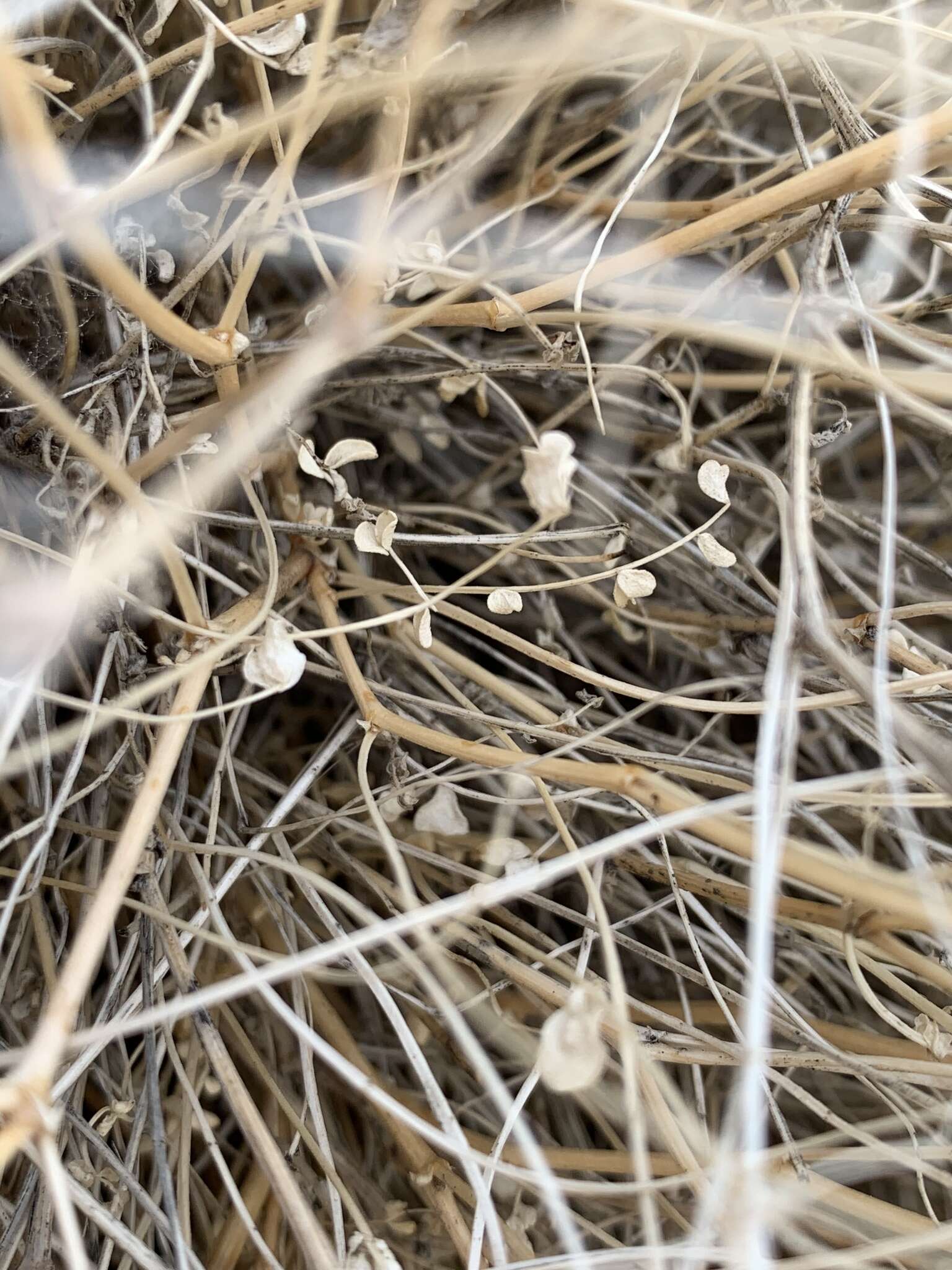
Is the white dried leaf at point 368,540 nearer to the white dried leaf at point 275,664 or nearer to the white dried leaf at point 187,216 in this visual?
the white dried leaf at point 275,664

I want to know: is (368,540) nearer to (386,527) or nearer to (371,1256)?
(386,527)

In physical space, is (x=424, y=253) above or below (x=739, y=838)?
above

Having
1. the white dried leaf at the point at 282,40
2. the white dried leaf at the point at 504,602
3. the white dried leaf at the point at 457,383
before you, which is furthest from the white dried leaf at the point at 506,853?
the white dried leaf at the point at 282,40

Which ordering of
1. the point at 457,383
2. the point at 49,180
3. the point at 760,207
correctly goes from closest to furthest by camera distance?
1. the point at 49,180
2. the point at 760,207
3. the point at 457,383

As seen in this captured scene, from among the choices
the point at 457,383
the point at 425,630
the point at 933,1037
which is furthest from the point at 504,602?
the point at 933,1037

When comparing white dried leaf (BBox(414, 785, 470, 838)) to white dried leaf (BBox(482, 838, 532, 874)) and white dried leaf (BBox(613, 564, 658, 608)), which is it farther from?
white dried leaf (BBox(613, 564, 658, 608))
